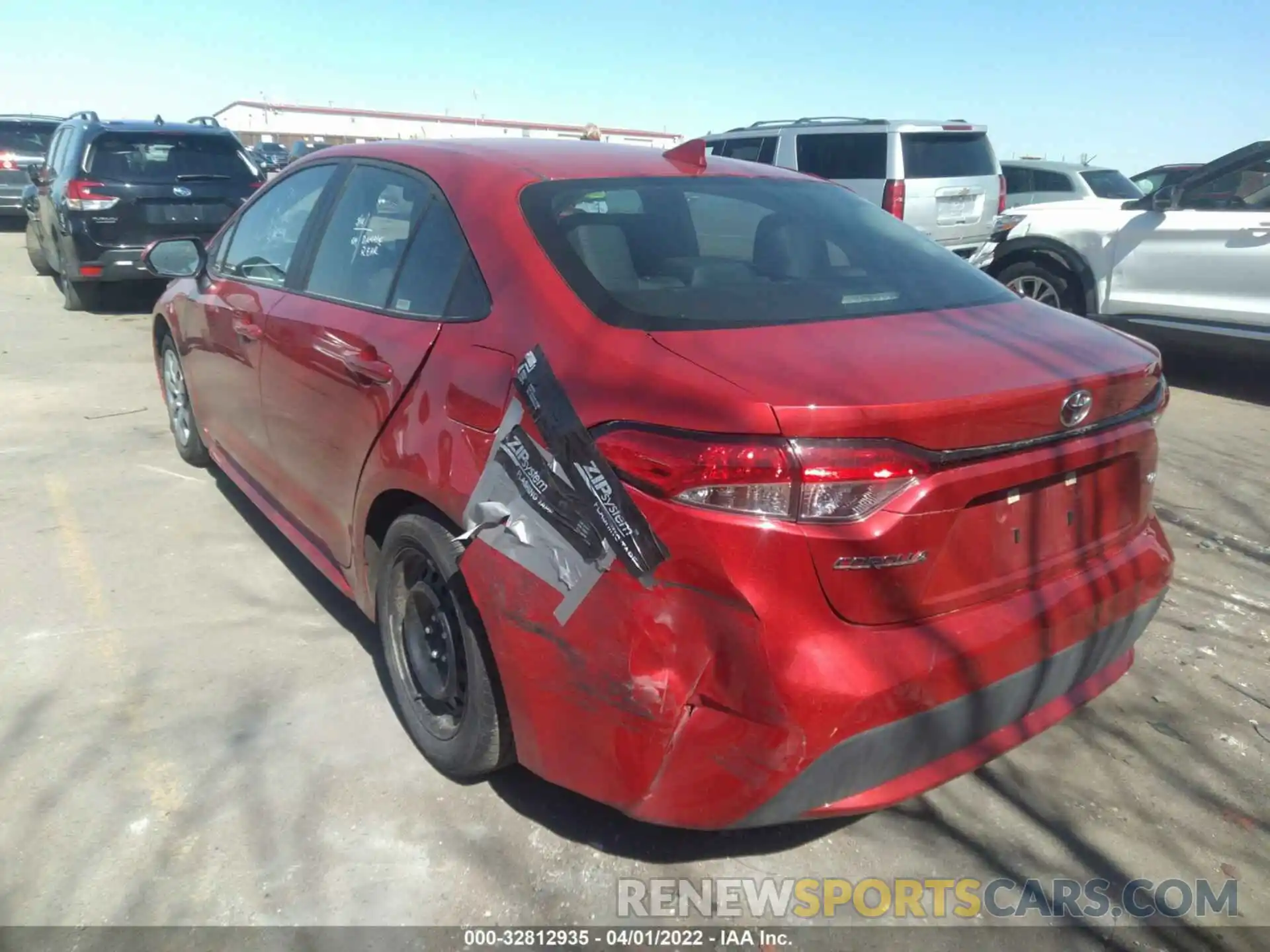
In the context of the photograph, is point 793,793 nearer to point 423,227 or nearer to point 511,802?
point 511,802

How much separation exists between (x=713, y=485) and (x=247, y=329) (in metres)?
2.56

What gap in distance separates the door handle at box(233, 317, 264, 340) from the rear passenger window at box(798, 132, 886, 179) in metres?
7.51

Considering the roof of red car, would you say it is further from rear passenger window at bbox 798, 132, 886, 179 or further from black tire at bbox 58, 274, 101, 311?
black tire at bbox 58, 274, 101, 311

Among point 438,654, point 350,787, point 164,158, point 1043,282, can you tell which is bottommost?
point 350,787

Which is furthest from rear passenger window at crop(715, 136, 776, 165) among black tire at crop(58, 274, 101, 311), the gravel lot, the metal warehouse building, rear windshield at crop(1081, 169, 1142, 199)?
the metal warehouse building

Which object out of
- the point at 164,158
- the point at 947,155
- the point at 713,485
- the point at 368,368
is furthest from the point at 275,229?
the point at 947,155

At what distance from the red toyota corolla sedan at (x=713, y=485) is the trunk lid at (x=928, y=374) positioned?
0.01 metres

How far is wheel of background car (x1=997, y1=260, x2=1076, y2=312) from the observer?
26.3 ft

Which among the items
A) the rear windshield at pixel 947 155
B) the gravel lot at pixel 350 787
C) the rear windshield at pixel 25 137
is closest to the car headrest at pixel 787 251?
the gravel lot at pixel 350 787

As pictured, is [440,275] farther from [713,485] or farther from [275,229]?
[275,229]

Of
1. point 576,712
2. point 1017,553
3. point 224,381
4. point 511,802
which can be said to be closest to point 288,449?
point 224,381

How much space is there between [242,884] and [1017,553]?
6.69ft

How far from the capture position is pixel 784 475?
188cm

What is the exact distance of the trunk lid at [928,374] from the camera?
75.3 inches
